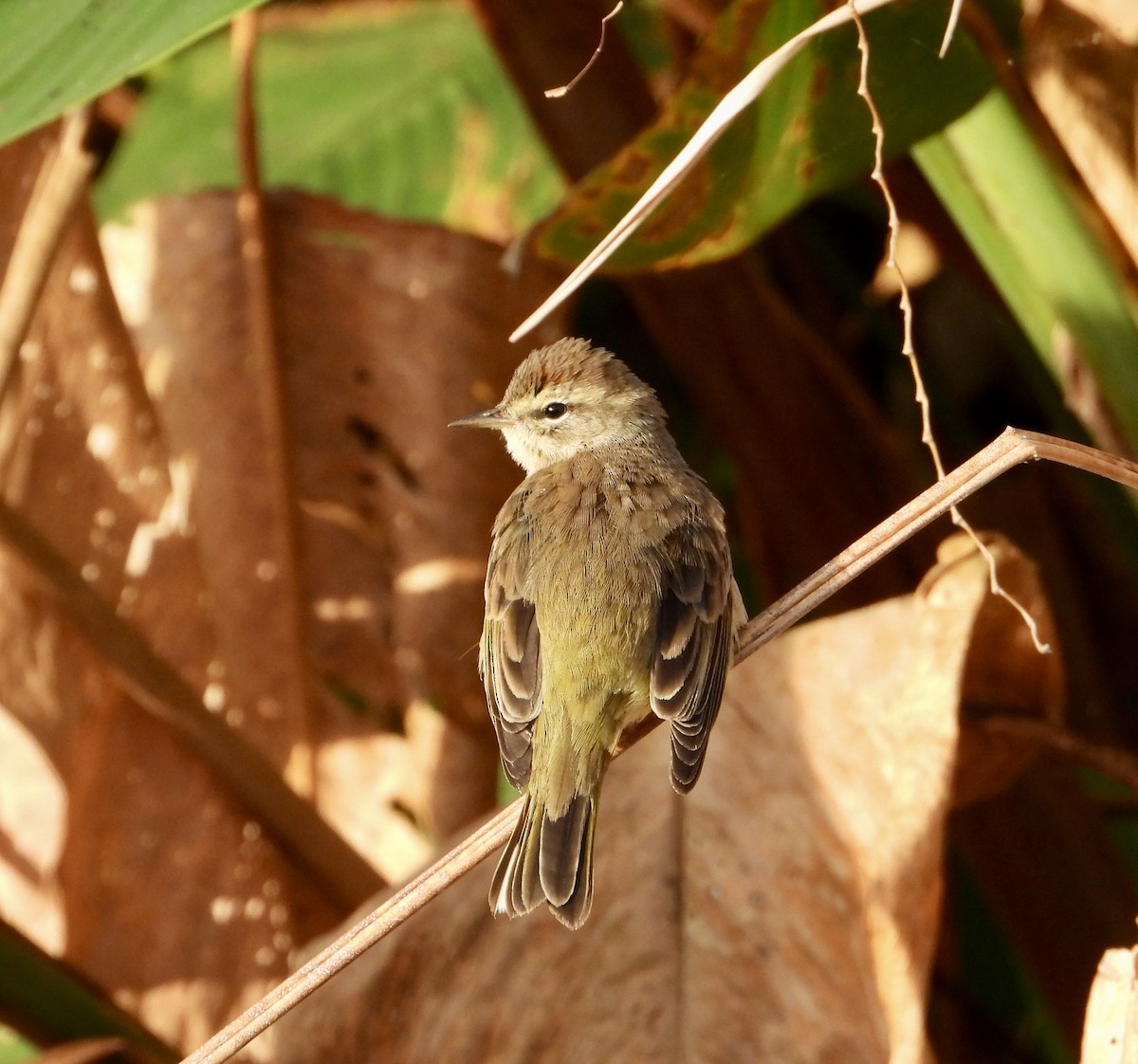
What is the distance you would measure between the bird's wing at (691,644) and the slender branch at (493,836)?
0.37 m

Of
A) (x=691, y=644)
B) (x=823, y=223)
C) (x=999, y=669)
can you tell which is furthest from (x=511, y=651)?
(x=823, y=223)

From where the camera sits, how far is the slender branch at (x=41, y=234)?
277 centimetres

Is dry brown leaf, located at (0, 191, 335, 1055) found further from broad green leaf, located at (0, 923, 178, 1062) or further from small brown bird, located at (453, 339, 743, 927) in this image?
small brown bird, located at (453, 339, 743, 927)

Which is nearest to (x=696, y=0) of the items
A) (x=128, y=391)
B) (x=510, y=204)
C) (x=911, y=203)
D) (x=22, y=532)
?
(x=911, y=203)

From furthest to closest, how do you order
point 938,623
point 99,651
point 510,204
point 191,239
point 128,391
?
1. point 510,204
2. point 191,239
3. point 128,391
4. point 99,651
5. point 938,623

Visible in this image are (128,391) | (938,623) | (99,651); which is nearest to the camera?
(938,623)

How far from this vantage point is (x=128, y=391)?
3422mm

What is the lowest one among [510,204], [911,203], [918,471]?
[918,471]

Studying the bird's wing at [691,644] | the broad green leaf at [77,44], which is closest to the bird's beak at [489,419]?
the bird's wing at [691,644]

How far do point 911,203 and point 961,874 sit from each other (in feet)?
5.30

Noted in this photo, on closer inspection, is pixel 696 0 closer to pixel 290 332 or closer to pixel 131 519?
pixel 290 332

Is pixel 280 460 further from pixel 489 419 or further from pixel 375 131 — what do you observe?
pixel 375 131

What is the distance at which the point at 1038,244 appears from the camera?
253cm

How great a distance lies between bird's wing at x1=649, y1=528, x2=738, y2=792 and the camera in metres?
2.33
